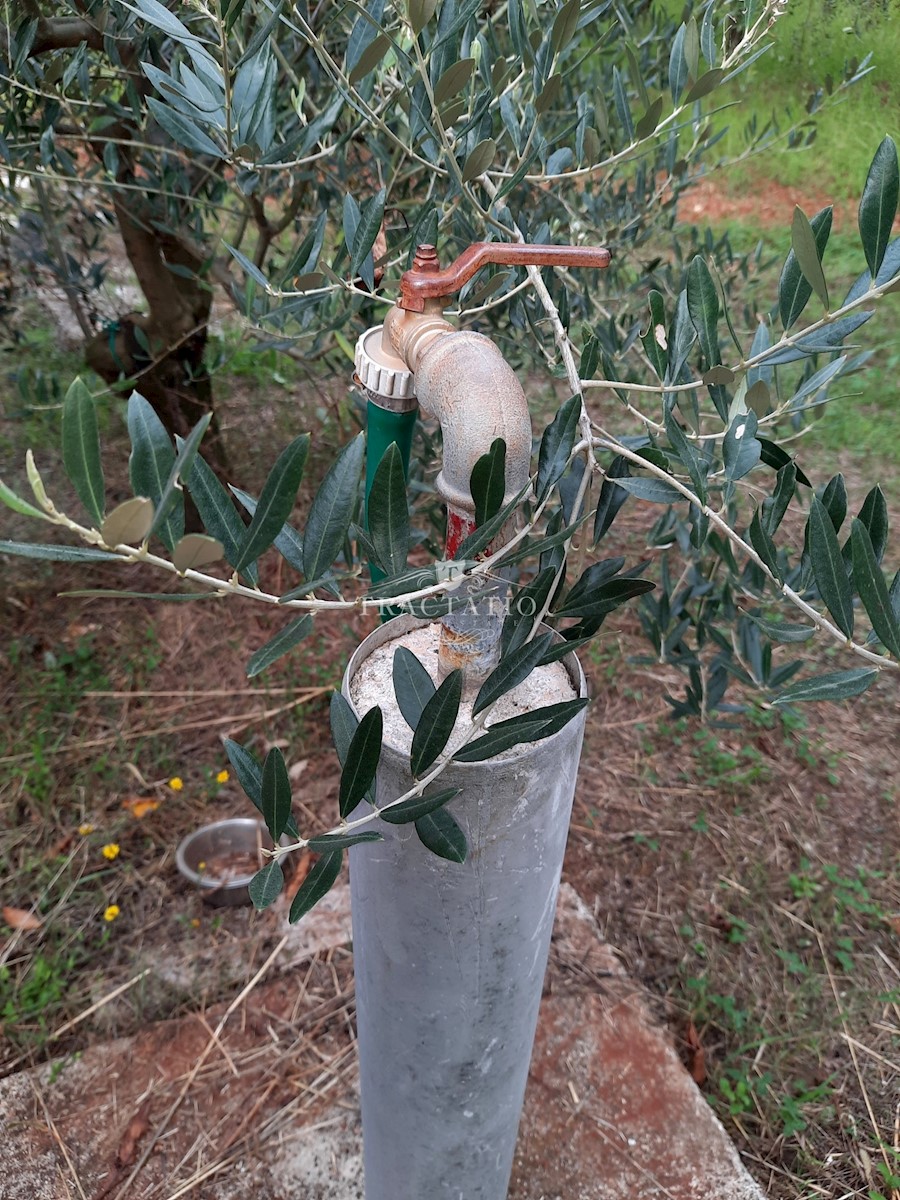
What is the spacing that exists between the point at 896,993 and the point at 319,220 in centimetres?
183

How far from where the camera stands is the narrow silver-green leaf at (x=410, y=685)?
2.37 ft

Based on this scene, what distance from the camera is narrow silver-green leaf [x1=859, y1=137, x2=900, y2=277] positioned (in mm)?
613

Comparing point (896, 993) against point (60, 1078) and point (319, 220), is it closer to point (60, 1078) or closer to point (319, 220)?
point (60, 1078)

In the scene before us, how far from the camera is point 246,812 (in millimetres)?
2191

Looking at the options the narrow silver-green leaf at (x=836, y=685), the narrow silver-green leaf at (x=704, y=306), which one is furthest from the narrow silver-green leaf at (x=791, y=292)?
the narrow silver-green leaf at (x=836, y=685)

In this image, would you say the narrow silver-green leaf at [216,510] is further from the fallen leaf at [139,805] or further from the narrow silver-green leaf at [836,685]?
the fallen leaf at [139,805]

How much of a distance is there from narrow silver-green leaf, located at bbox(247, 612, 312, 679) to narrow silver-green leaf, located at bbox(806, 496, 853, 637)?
38cm

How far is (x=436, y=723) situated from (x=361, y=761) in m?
0.06

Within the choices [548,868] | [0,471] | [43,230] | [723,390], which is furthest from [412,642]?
[0,471]

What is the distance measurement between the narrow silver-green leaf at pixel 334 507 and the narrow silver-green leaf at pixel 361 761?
0.13 metres

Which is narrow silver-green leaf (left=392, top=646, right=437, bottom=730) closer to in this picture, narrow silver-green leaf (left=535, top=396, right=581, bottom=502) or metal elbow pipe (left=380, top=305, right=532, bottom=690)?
metal elbow pipe (left=380, top=305, right=532, bottom=690)

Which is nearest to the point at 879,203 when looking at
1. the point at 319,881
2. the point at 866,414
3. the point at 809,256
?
the point at 809,256

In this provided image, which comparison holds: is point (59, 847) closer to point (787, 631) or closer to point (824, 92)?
point (787, 631)

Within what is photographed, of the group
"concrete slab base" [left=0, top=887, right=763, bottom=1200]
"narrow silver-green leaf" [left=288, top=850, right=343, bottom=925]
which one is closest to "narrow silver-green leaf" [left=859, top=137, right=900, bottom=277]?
"narrow silver-green leaf" [left=288, top=850, right=343, bottom=925]
